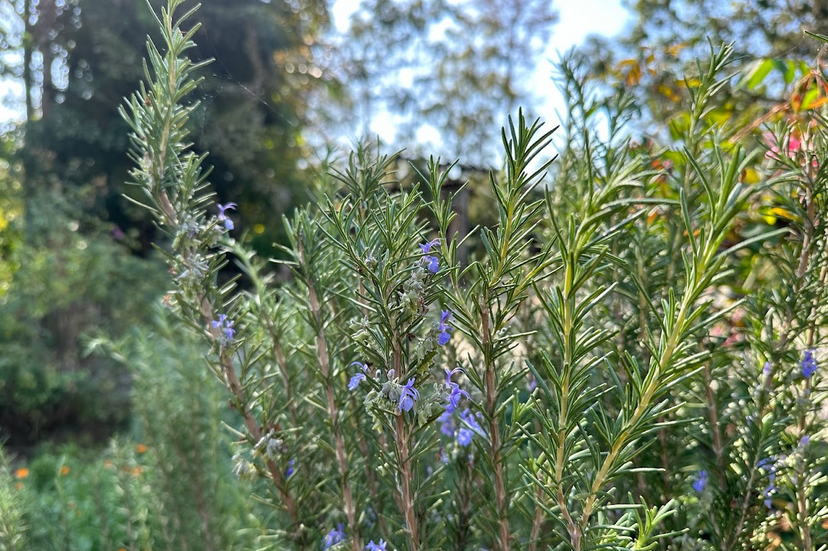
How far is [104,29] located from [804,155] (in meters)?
8.80

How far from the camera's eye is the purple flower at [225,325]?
70 cm

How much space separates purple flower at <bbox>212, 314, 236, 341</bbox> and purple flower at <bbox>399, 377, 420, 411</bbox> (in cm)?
29

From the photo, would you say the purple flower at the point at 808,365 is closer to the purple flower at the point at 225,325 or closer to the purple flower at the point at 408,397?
the purple flower at the point at 408,397

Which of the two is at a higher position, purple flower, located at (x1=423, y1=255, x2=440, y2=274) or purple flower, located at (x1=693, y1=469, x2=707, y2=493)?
purple flower, located at (x1=423, y1=255, x2=440, y2=274)

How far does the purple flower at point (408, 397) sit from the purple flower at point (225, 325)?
0.95ft

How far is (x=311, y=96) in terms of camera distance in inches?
498

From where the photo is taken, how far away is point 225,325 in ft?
2.38

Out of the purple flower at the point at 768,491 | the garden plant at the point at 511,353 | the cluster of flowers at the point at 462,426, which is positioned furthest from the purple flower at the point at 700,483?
the cluster of flowers at the point at 462,426

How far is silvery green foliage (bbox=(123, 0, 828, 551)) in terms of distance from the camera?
47 cm

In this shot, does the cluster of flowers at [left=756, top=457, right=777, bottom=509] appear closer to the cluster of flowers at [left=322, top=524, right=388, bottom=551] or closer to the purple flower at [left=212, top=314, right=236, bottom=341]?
the cluster of flowers at [left=322, top=524, right=388, bottom=551]

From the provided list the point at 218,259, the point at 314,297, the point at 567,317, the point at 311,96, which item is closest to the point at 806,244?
the point at 567,317

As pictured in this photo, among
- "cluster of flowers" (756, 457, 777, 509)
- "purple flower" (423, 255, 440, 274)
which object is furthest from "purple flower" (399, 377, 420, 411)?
"cluster of flowers" (756, 457, 777, 509)

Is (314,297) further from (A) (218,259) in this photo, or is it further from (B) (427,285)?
(B) (427,285)

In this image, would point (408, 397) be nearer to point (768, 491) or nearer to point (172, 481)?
point (768, 491)
